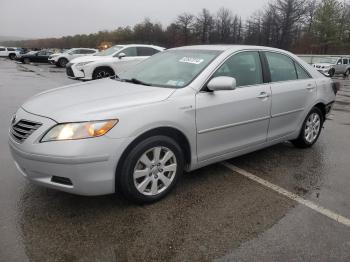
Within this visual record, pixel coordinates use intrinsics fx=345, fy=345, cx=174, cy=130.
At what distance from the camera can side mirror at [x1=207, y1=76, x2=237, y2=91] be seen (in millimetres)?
3564

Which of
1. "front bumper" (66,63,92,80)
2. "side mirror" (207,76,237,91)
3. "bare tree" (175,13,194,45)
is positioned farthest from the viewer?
"bare tree" (175,13,194,45)

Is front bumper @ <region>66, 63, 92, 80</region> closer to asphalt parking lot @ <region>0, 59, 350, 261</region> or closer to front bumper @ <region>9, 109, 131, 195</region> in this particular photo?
asphalt parking lot @ <region>0, 59, 350, 261</region>

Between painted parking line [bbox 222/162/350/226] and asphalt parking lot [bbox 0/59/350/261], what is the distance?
12 mm

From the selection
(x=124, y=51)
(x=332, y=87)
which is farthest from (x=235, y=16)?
(x=332, y=87)

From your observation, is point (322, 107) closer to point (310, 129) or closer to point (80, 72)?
point (310, 129)

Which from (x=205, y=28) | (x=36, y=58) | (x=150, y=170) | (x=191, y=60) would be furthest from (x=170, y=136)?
(x=205, y=28)

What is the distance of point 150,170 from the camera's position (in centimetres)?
334

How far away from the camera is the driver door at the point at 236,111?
3.66 meters

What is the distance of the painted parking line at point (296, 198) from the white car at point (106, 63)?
8386 millimetres

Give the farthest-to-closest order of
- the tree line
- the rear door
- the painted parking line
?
the tree line, the rear door, the painted parking line

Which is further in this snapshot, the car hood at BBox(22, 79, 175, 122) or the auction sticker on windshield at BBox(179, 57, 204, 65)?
the auction sticker on windshield at BBox(179, 57, 204, 65)

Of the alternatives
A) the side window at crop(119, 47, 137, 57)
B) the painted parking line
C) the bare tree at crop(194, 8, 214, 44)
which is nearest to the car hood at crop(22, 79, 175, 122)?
the painted parking line

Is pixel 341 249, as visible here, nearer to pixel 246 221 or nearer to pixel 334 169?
pixel 246 221

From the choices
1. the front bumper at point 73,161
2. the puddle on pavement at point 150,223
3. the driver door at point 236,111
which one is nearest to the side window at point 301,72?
the driver door at point 236,111
